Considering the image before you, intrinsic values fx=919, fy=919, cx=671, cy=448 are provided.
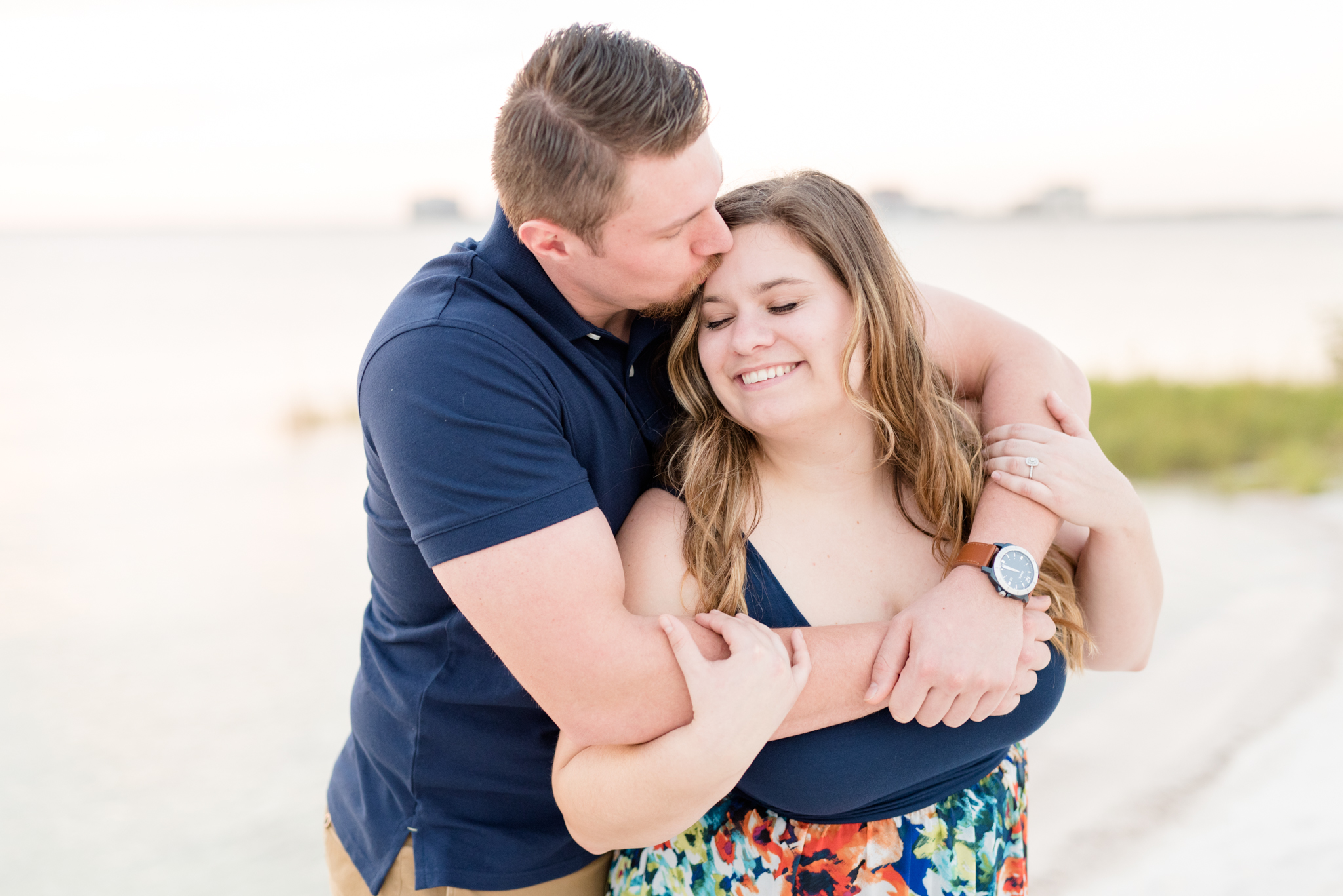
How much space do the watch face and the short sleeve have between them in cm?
68

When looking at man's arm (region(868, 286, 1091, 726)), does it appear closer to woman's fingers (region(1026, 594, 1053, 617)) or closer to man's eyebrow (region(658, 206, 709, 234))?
woman's fingers (region(1026, 594, 1053, 617))

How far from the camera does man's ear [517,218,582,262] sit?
1492 mm

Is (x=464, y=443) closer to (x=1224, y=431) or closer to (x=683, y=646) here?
→ (x=683, y=646)

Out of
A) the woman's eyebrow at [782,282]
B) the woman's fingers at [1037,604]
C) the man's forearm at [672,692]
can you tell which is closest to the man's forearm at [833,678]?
the man's forearm at [672,692]

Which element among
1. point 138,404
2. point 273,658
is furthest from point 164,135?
point 273,658

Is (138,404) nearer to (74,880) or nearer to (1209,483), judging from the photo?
(74,880)

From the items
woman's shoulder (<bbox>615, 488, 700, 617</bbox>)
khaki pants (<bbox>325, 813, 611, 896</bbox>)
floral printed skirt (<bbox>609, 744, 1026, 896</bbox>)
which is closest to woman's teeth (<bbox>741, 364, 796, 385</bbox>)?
woman's shoulder (<bbox>615, 488, 700, 617</bbox>)

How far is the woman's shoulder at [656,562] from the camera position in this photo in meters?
1.53

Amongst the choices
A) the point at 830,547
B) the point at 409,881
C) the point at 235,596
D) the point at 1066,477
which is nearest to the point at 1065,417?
the point at 1066,477

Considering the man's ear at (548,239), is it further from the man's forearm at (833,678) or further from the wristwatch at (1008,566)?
the wristwatch at (1008,566)

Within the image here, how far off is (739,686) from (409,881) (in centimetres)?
80

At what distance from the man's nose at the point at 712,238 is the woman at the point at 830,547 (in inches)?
2.2

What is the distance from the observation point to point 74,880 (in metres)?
4.18

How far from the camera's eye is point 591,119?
1428 millimetres
